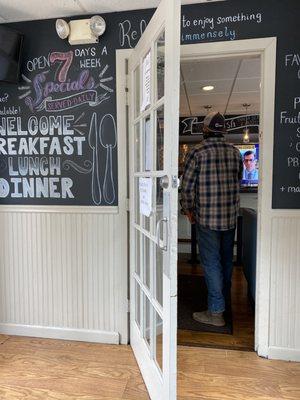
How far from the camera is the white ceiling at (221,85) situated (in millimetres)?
3182

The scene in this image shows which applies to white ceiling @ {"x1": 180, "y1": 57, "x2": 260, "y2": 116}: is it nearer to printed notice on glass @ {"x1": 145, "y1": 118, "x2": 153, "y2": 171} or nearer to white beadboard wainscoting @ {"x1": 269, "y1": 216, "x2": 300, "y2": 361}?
printed notice on glass @ {"x1": 145, "y1": 118, "x2": 153, "y2": 171}

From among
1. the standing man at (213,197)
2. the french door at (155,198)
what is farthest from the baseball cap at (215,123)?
the french door at (155,198)

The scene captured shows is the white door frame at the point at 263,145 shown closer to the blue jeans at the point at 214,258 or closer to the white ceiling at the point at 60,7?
the white ceiling at the point at 60,7

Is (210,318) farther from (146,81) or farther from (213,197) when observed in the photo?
(146,81)

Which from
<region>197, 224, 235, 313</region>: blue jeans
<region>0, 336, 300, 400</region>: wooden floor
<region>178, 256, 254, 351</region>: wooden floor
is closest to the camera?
<region>0, 336, 300, 400</region>: wooden floor

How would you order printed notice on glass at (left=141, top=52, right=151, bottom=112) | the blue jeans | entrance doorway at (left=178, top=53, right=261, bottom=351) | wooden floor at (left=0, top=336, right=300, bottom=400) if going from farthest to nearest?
the blue jeans
entrance doorway at (left=178, top=53, right=261, bottom=351)
wooden floor at (left=0, top=336, right=300, bottom=400)
printed notice on glass at (left=141, top=52, right=151, bottom=112)

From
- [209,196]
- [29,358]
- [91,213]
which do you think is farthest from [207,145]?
[29,358]

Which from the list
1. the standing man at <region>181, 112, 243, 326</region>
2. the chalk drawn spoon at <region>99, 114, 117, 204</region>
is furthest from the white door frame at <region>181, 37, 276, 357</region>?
the chalk drawn spoon at <region>99, 114, 117, 204</region>

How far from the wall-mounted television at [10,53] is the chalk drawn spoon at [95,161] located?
0.65 meters

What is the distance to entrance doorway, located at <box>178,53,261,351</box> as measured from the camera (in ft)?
8.34

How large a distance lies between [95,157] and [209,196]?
0.94 metres

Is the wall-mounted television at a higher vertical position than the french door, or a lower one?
higher

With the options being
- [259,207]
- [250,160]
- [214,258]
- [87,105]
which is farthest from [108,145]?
[250,160]

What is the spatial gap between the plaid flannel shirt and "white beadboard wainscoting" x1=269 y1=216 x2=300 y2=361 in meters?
0.49
